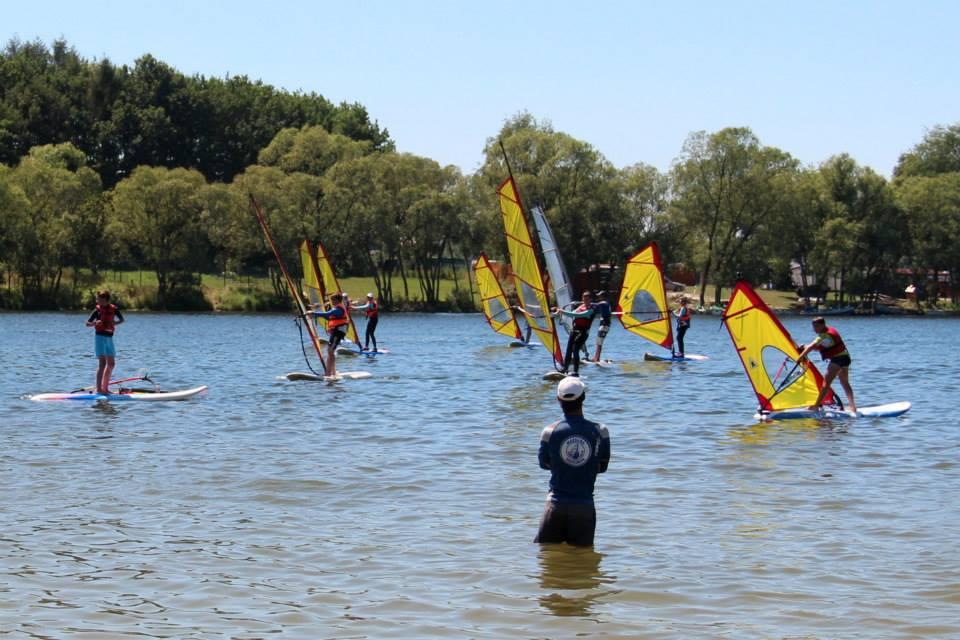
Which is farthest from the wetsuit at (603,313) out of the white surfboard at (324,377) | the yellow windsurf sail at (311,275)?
the yellow windsurf sail at (311,275)

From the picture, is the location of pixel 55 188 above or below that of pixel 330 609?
above

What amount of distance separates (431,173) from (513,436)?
63.0 meters

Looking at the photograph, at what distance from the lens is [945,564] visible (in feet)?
30.7

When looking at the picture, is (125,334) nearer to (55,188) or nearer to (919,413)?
(55,188)

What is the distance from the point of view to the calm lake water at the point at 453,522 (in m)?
7.98

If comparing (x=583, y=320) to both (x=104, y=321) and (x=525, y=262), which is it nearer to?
(x=525, y=262)

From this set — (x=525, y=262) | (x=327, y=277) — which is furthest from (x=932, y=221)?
(x=525, y=262)

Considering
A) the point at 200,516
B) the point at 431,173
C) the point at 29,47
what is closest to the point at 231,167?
the point at 431,173

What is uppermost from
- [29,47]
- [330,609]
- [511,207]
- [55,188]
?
[29,47]

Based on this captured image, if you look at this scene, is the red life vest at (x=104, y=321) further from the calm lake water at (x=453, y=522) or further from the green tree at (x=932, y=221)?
the green tree at (x=932, y=221)

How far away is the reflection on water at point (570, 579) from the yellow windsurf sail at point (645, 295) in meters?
21.6

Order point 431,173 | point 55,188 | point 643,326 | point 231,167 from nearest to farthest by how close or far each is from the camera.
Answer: point 643,326
point 55,188
point 431,173
point 231,167

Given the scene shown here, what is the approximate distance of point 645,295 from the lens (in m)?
31.1

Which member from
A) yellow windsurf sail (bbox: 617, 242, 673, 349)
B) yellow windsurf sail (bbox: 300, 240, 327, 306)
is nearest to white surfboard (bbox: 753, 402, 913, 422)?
yellow windsurf sail (bbox: 617, 242, 673, 349)
